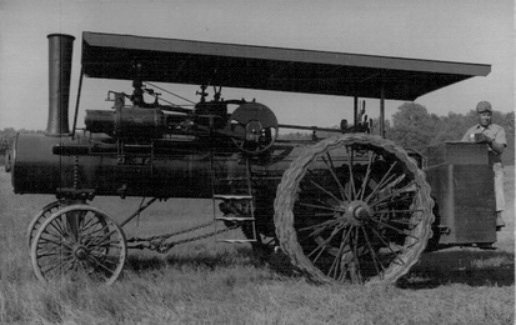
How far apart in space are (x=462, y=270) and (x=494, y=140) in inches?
79.7

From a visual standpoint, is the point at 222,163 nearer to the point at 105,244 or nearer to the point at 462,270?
the point at 105,244

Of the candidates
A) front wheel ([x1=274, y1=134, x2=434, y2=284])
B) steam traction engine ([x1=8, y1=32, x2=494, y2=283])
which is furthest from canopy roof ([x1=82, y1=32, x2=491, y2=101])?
front wheel ([x1=274, y1=134, x2=434, y2=284])

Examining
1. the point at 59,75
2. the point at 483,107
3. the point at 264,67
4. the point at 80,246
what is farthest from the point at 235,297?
the point at 483,107

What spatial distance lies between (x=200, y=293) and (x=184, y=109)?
2.26 m

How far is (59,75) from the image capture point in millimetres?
6891

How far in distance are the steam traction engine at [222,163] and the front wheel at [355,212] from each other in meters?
0.01

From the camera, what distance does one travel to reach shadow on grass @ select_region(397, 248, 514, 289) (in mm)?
7105

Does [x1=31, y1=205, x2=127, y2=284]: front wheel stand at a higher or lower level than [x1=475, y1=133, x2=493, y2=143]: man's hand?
lower

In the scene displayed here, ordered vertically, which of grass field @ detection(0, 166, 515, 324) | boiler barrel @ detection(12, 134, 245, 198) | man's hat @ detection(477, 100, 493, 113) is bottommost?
grass field @ detection(0, 166, 515, 324)

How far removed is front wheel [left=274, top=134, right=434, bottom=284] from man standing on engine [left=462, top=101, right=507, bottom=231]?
1.09 metres

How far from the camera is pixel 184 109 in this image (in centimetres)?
670

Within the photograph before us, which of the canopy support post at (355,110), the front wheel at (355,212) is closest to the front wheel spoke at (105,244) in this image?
the front wheel at (355,212)

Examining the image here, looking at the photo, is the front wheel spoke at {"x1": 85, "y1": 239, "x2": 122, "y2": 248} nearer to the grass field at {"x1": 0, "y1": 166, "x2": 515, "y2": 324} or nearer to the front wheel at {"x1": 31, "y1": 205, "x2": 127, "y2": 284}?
the front wheel at {"x1": 31, "y1": 205, "x2": 127, "y2": 284}

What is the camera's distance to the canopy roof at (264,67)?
5.92 meters
